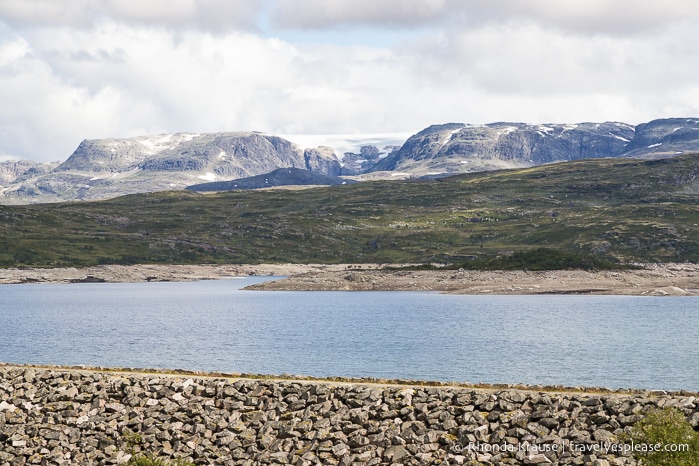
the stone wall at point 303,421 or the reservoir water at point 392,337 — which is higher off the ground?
the stone wall at point 303,421

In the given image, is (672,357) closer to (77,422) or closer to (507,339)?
(507,339)

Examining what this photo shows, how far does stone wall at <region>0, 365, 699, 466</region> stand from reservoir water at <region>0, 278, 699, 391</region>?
23.8m

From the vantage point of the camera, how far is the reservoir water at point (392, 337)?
66812 millimetres

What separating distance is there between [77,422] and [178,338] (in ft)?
175

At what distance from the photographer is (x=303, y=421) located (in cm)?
3741

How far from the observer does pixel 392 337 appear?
3654 inches

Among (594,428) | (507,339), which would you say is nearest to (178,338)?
(507,339)

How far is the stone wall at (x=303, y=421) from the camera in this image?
32.8 meters

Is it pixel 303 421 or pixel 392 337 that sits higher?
pixel 303 421

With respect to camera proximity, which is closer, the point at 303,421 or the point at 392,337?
the point at 303,421

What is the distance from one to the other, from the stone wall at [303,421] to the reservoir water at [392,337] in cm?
2384

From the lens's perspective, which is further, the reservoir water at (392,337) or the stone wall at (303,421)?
the reservoir water at (392,337)

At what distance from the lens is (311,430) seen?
3684 cm

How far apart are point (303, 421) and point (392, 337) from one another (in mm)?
55927
